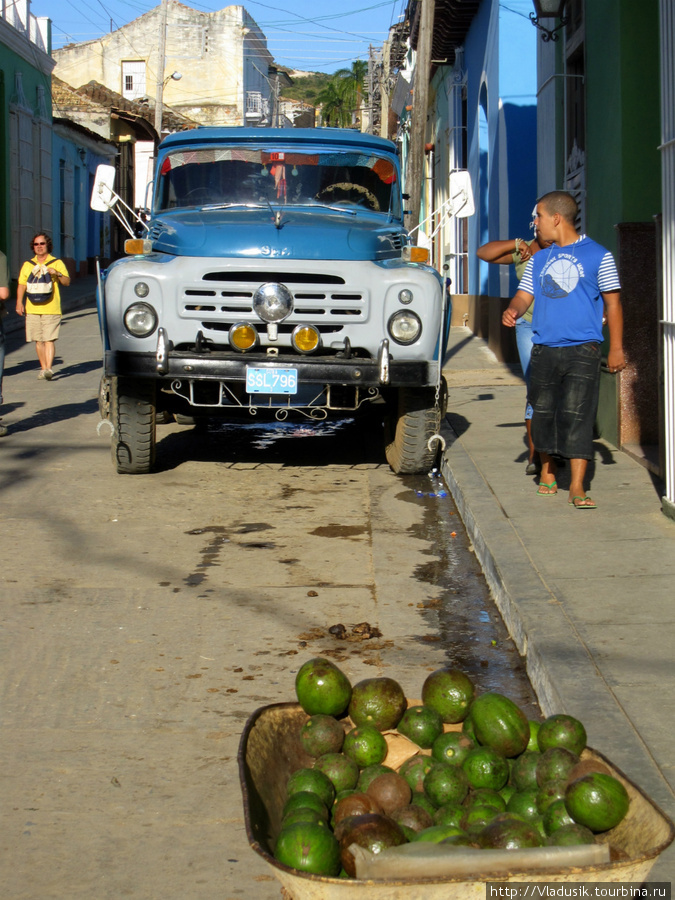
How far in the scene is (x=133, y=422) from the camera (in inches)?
299

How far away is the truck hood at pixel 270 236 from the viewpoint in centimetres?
723

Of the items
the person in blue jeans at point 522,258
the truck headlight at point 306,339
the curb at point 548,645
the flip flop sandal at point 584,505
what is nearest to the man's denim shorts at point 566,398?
the flip flop sandal at point 584,505

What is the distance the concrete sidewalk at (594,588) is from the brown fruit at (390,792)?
674 mm

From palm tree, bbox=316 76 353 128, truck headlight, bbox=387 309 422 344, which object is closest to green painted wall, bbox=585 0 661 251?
truck headlight, bbox=387 309 422 344

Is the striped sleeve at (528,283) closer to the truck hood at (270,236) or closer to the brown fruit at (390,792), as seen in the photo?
the truck hood at (270,236)

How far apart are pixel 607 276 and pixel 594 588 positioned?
6.72 ft

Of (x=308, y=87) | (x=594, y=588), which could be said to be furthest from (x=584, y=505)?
(x=308, y=87)

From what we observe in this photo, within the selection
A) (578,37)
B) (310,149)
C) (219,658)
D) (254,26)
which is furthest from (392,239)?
(254,26)

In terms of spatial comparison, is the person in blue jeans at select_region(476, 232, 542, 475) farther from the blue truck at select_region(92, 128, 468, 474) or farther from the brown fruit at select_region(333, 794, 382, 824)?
the brown fruit at select_region(333, 794, 382, 824)

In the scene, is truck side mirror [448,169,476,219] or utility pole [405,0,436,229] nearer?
truck side mirror [448,169,476,219]

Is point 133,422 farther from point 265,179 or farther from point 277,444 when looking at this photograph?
point 265,179

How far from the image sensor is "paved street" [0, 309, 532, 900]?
301 centimetres

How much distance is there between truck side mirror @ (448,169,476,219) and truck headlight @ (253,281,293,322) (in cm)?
167

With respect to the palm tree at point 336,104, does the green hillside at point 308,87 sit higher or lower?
higher
